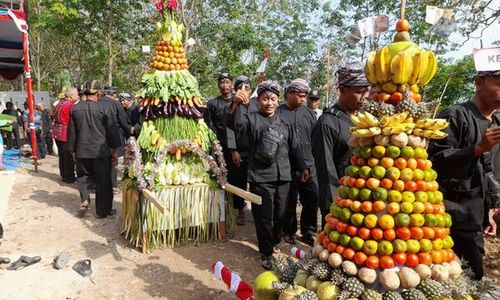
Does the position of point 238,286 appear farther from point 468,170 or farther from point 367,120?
point 468,170

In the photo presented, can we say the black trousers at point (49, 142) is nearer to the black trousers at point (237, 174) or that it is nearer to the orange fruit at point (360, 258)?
the black trousers at point (237, 174)

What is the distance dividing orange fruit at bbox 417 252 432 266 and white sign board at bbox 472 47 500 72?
3.60ft

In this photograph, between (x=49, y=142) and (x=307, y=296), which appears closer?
(x=307, y=296)

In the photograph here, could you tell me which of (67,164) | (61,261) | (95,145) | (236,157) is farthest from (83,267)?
(67,164)

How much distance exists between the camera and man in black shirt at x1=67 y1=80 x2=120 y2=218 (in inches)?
228

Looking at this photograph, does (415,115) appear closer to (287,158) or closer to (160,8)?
(287,158)

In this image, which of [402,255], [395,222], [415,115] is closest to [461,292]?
[402,255]

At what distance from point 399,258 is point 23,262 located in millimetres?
4051

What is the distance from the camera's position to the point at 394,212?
1827 millimetres

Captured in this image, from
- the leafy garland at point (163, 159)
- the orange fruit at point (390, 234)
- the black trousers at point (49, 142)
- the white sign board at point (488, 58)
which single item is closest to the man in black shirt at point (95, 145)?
the leafy garland at point (163, 159)

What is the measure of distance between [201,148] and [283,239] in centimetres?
164

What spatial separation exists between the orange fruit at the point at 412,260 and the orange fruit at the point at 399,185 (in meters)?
0.31

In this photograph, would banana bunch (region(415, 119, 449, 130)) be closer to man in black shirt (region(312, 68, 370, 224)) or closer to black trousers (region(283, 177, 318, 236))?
man in black shirt (region(312, 68, 370, 224))

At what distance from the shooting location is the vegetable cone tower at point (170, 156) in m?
4.45
